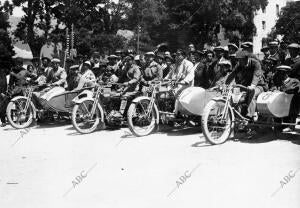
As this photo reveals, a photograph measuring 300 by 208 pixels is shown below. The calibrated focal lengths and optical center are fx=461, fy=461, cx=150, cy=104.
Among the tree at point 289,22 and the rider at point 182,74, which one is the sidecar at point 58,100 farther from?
the tree at point 289,22

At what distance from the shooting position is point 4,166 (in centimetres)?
680

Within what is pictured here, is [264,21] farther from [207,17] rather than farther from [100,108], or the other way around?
[100,108]

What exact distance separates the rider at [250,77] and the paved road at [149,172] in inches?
29.7

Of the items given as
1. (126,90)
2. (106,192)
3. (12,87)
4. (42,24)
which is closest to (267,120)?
(126,90)

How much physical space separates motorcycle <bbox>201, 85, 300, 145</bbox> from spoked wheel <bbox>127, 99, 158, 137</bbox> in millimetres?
1406

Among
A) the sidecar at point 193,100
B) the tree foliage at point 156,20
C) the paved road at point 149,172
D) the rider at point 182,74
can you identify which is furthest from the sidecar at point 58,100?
the tree foliage at point 156,20

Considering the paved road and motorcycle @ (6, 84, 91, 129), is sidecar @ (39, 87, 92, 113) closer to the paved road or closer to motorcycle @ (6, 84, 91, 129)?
motorcycle @ (6, 84, 91, 129)

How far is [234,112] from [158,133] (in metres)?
1.97

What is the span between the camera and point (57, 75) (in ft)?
40.2

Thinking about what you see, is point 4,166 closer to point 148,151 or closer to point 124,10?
point 148,151

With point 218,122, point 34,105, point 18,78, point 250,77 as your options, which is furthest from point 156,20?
point 218,122

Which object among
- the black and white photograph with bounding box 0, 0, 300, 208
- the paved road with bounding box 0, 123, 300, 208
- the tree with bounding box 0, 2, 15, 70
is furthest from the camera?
the tree with bounding box 0, 2, 15, 70

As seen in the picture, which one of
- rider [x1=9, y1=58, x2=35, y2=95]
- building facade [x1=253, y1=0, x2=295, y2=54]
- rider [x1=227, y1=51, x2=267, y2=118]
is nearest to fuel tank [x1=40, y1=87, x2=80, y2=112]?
rider [x1=9, y1=58, x2=35, y2=95]

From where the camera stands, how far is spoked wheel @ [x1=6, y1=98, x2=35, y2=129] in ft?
36.4
